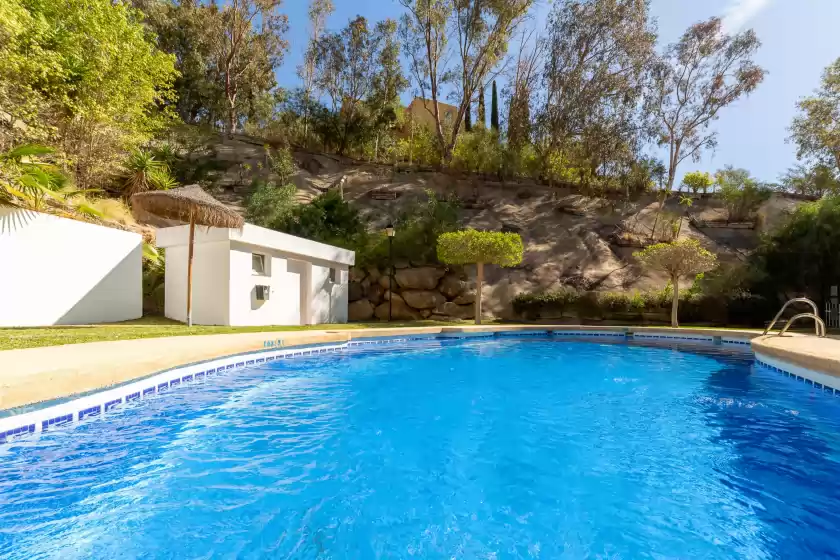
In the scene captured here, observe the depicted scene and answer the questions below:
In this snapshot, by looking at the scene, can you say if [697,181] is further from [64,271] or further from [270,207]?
[64,271]

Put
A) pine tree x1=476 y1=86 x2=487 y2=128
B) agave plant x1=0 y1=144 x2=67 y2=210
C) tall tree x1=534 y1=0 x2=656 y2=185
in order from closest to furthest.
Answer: agave plant x1=0 y1=144 x2=67 y2=210 → tall tree x1=534 y1=0 x2=656 y2=185 → pine tree x1=476 y1=86 x2=487 y2=128

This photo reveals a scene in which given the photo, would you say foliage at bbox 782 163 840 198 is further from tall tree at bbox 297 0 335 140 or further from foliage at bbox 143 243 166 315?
tall tree at bbox 297 0 335 140

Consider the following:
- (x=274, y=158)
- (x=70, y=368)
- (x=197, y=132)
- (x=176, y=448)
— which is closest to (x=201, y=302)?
(x=70, y=368)

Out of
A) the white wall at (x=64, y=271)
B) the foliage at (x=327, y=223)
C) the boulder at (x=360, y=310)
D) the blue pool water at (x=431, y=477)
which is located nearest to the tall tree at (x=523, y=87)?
the foliage at (x=327, y=223)

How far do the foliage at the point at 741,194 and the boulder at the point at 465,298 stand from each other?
17.8 metres


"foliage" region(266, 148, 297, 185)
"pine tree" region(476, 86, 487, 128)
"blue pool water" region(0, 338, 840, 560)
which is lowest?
"blue pool water" region(0, 338, 840, 560)

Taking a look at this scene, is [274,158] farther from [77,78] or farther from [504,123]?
[504,123]

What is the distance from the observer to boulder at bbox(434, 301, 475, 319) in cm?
1892

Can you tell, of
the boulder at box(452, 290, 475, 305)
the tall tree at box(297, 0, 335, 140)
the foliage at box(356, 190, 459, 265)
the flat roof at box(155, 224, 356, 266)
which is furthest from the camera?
the tall tree at box(297, 0, 335, 140)

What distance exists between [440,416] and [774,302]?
18.4 meters

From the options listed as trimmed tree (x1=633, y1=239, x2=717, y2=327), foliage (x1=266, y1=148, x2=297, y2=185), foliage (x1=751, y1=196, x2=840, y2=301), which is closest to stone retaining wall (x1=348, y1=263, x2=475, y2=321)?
trimmed tree (x1=633, y1=239, x2=717, y2=327)

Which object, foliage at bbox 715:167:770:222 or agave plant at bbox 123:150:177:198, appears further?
foliage at bbox 715:167:770:222

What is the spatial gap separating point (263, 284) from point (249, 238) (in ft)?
5.49

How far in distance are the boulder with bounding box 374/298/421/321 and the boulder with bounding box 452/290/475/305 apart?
1.87m
